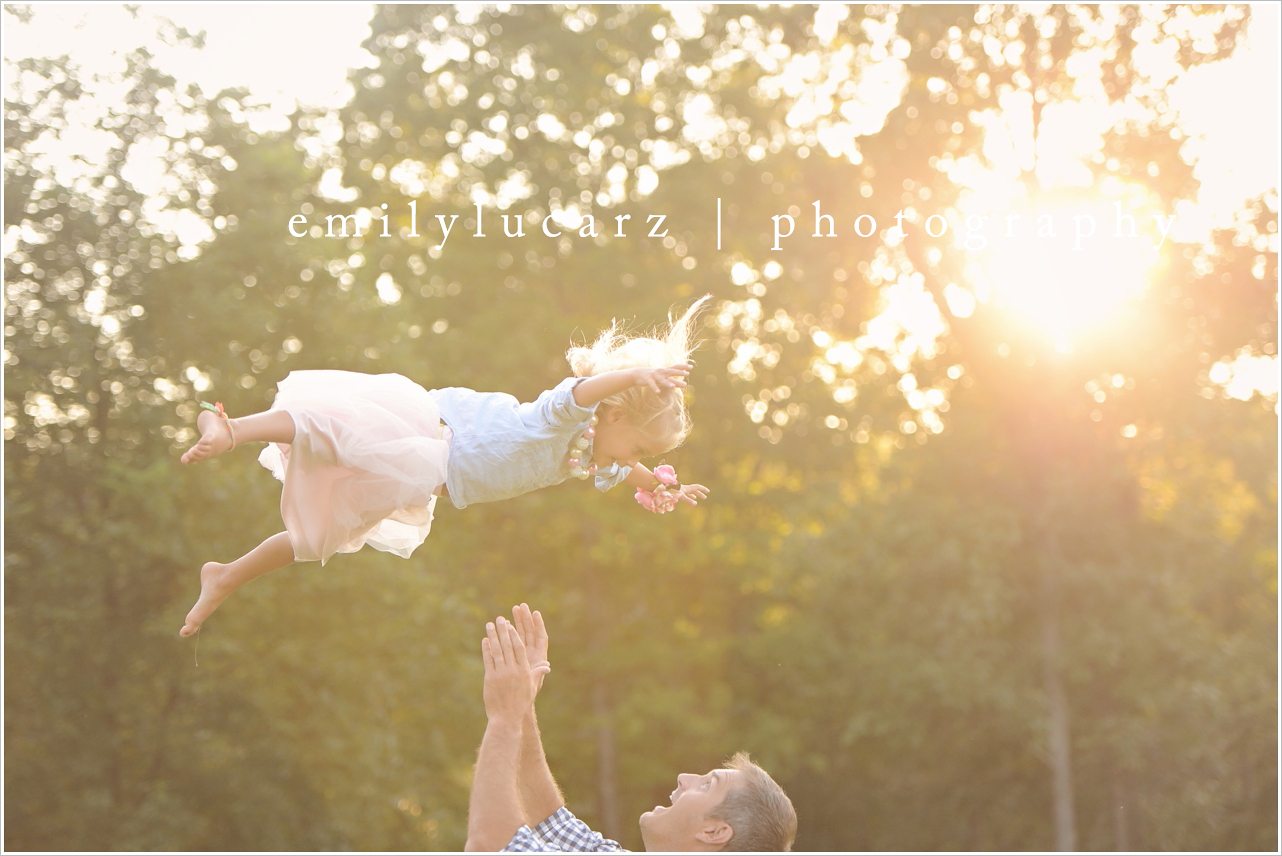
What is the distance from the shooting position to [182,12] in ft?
42.1

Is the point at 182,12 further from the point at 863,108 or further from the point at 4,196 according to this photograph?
the point at 863,108

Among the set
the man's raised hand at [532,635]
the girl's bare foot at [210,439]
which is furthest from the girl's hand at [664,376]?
the girl's bare foot at [210,439]

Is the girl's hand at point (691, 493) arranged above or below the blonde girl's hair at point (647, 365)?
below

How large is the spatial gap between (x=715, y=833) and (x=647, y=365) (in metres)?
1.20

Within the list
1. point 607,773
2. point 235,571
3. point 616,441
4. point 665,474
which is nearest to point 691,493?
point 665,474

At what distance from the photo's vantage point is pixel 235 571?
421cm

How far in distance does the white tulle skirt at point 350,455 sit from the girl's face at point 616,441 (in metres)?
0.43

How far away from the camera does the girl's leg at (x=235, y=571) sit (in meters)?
4.14

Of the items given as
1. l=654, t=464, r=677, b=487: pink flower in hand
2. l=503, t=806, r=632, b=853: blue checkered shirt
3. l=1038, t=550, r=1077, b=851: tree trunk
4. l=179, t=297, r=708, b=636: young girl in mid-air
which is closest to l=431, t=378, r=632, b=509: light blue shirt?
l=179, t=297, r=708, b=636: young girl in mid-air

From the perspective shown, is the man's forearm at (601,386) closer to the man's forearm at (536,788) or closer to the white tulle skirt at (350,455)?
the white tulle skirt at (350,455)

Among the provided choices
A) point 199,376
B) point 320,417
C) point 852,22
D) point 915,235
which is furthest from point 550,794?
point 852,22

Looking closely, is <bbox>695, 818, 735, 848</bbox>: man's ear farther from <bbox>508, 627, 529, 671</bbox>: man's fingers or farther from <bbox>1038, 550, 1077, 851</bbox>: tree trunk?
<bbox>1038, 550, 1077, 851</bbox>: tree trunk

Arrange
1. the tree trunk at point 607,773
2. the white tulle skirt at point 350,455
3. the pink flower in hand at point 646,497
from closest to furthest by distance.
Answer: the white tulle skirt at point 350,455 → the pink flower in hand at point 646,497 → the tree trunk at point 607,773

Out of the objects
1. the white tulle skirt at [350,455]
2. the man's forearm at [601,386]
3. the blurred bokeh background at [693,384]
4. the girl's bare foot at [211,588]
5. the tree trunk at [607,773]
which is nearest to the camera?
the man's forearm at [601,386]
